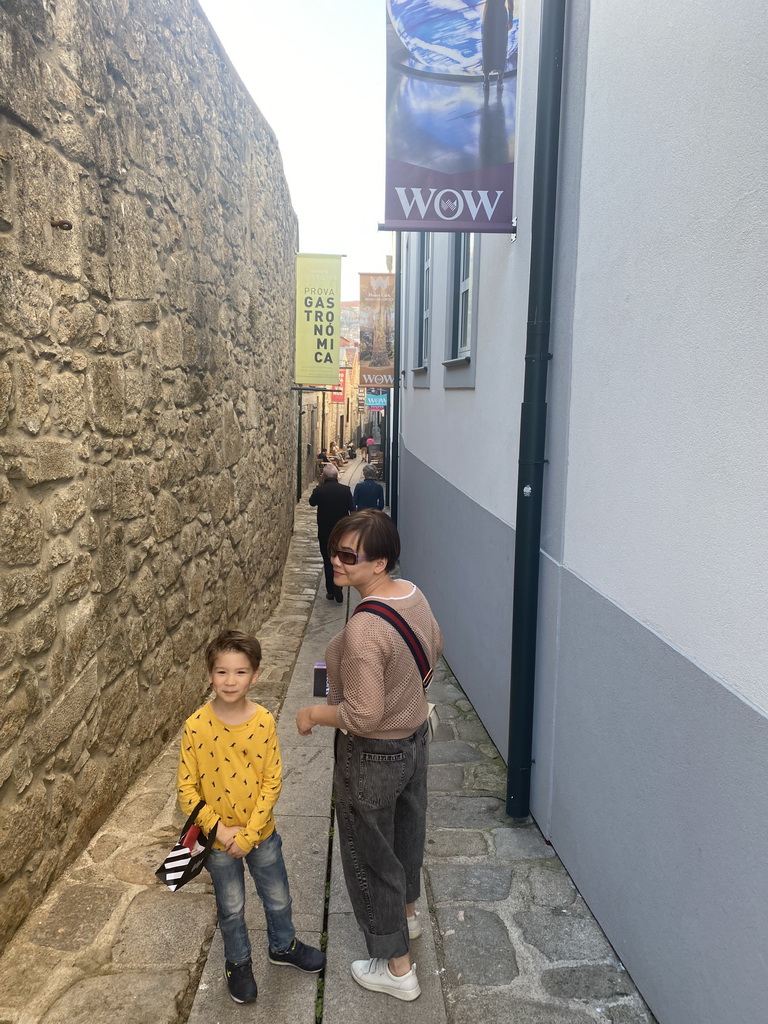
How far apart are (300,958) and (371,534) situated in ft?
4.79

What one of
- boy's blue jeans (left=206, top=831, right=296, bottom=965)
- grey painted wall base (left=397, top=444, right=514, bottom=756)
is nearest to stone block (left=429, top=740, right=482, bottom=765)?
grey painted wall base (left=397, top=444, right=514, bottom=756)

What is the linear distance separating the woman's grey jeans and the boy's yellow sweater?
0.80 feet

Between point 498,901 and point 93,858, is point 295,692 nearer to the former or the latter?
point 93,858

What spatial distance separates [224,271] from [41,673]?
3746 mm

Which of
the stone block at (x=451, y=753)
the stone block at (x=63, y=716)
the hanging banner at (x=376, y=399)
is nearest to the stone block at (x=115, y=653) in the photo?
the stone block at (x=63, y=716)

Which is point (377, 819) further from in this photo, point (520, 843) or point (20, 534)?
point (20, 534)

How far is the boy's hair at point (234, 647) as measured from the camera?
2348mm

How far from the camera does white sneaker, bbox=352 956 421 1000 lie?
255cm

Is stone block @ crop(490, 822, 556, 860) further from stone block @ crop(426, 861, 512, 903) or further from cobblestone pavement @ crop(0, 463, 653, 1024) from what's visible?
stone block @ crop(426, 861, 512, 903)

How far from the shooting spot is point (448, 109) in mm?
3953

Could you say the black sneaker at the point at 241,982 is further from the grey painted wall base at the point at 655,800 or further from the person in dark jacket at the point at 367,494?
the person in dark jacket at the point at 367,494

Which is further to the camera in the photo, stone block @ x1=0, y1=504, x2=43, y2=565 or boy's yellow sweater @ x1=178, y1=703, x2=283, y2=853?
stone block @ x1=0, y1=504, x2=43, y2=565

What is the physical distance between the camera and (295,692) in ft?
18.2

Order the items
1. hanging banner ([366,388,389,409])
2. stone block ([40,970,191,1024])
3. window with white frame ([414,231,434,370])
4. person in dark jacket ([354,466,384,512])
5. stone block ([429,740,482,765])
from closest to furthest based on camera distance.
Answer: stone block ([40,970,191,1024]), stone block ([429,740,482,765]), window with white frame ([414,231,434,370]), person in dark jacket ([354,466,384,512]), hanging banner ([366,388,389,409])
